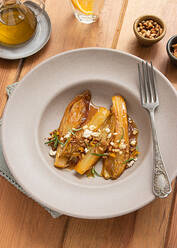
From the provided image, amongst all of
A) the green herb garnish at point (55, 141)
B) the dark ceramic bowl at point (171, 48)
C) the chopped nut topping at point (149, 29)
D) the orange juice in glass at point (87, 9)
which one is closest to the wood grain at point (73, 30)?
the orange juice in glass at point (87, 9)

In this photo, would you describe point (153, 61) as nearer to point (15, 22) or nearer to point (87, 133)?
point (87, 133)

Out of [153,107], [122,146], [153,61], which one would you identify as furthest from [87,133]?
[153,61]

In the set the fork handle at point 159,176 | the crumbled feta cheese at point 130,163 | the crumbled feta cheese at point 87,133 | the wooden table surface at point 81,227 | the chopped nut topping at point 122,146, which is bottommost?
the wooden table surface at point 81,227

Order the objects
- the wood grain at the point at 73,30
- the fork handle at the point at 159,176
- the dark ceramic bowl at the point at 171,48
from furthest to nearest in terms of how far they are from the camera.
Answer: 1. the wood grain at the point at 73,30
2. the dark ceramic bowl at the point at 171,48
3. the fork handle at the point at 159,176

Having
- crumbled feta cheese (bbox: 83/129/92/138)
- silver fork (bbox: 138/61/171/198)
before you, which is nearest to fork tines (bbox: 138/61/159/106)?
silver fork (bbox: 138/61/171/198)

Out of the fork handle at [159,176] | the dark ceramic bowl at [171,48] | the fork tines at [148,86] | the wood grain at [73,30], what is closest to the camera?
the fork handle at [159,176]

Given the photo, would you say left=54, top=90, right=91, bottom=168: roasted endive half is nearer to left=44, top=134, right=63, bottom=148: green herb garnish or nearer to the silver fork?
left=44, top=134, right=63, bottom=148: green herb garnish

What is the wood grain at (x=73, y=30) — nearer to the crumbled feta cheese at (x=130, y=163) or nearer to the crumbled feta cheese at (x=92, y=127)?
the crumbled feta cheese at (x=92, y=127)
